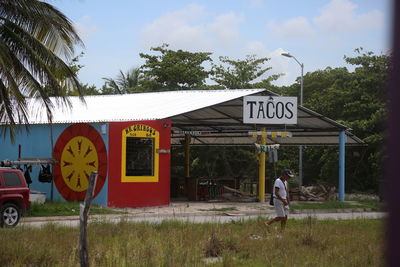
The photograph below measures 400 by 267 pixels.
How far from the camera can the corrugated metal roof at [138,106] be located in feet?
84.6

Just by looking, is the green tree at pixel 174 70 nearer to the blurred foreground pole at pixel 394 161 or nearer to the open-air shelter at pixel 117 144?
the open-air shelter at pixel 117 144

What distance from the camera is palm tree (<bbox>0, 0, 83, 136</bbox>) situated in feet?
52.5

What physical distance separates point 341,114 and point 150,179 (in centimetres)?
1899

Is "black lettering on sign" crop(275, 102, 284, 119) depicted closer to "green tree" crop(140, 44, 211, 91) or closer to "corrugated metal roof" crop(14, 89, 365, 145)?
"corrugated metal roof" crop(14, 89, 365, 145)

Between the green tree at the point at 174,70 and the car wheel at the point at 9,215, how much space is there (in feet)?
104

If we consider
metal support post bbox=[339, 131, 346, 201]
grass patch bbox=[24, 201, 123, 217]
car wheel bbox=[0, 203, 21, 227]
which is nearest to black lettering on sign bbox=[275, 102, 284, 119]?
metal support post bbox=[339, 131, 346, 201]

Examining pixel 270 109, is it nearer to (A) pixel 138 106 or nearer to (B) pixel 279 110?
(B) pixel 279 110

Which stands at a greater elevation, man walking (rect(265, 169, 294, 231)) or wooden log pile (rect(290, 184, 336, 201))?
man walking (rect(265, 169, 294, 231))

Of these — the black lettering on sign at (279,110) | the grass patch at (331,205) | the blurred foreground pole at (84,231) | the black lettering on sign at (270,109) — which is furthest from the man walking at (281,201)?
the black lettering on sign at (279,110)

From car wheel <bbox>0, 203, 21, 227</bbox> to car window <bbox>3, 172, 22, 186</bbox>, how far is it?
61 cm

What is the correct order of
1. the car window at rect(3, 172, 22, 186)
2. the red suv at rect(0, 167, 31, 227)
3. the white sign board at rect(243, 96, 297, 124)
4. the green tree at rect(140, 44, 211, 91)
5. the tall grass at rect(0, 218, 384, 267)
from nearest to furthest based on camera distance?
1. the tall grass at rect(0, 218, 384, 267)
2. the red suv at rect(0, 167, 31, 227)
3. the car window at rect(3, 172, 22, 186)
4. the white sign board at rect(243, 96, 297, 124)
5. the green tree at rect(140, 44, 211, 91)

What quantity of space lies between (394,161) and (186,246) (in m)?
10.1

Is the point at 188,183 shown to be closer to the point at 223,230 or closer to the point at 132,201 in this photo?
the point at 132,201

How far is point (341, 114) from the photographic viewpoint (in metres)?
40.3
